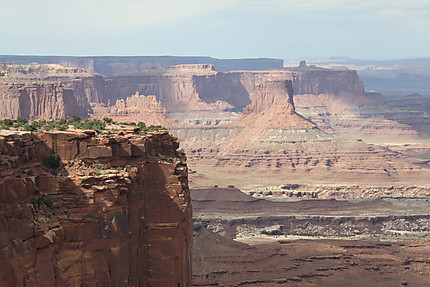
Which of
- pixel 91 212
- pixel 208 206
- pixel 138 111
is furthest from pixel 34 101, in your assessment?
pixel 91 212

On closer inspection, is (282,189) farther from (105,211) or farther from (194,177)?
(105,211)

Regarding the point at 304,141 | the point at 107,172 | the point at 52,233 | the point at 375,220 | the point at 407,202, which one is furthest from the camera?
the point at 304,141

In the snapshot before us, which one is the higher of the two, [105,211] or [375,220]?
[105,211]

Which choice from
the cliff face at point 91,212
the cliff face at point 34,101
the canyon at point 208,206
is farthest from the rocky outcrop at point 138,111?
the cliff face at point 91,212

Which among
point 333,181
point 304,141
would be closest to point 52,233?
point 333,181

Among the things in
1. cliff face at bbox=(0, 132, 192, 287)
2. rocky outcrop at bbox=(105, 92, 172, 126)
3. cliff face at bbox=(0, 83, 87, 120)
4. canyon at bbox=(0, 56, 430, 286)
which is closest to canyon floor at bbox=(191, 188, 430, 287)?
canyon at bbox=(0, 56, 430, 286)

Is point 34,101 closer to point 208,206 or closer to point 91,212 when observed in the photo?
point 208,206

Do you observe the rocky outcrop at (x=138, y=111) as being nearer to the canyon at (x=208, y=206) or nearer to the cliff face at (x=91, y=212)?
the canyon at (x=208, y=206)

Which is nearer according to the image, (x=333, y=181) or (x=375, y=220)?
(x=375, y=220)
